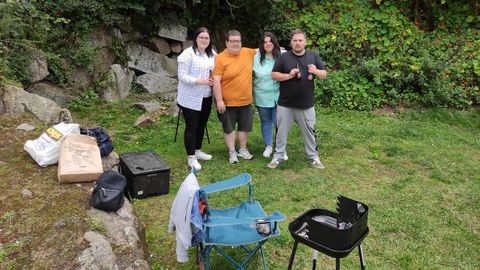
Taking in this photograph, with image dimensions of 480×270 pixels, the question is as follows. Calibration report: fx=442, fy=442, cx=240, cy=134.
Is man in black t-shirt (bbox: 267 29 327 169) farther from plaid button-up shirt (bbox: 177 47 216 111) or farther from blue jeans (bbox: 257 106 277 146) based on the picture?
plaid button-up shirt (bbox: 177 47 216 111)

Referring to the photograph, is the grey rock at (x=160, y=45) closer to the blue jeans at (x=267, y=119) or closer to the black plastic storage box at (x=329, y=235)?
the blue jeans at (x=267, y=119)

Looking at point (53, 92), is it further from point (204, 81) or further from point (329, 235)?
point (329, 235)

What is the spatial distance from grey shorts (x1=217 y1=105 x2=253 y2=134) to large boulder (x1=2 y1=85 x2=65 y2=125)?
2197 mm

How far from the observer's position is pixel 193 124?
501cm

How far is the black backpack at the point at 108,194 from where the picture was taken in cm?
336

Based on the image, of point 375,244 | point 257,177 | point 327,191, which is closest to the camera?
point 375,244

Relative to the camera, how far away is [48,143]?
4.15m

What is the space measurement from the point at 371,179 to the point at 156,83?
4.80 metres

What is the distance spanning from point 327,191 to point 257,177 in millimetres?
822

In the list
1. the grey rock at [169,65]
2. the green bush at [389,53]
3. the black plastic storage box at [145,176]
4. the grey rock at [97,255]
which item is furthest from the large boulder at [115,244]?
the grey rock at [169,65]

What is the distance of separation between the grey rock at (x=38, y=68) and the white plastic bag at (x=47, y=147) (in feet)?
9.34

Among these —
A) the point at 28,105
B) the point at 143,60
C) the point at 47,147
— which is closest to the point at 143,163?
the point at 47,147

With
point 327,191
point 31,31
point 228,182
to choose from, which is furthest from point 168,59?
point 228,182

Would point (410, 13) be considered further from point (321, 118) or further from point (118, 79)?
point (118, 79)
